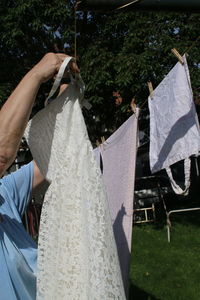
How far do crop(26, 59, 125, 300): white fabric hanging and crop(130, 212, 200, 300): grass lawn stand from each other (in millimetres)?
3403

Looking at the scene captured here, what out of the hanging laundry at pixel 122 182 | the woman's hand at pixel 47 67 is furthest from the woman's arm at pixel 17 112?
the hanging laundry at pixel 122 182

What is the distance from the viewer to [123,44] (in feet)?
25.1

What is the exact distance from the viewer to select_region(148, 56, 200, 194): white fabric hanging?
255 centimetres

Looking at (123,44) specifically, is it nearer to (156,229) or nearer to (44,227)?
(156,229)

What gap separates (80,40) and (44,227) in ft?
23.1

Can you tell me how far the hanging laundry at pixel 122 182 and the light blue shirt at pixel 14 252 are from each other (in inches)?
37.8

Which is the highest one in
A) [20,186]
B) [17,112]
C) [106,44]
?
[106,44]

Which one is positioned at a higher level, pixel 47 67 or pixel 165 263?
pixel 47 67

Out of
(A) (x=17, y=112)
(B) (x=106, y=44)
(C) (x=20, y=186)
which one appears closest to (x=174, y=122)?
(C) (x=20, y=186)

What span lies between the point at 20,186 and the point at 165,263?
4650 mm

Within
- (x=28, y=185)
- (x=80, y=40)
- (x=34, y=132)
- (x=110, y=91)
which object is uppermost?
(x=80, y=40)

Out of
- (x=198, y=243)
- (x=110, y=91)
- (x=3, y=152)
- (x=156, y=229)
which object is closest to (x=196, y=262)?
(x=198, y=243)

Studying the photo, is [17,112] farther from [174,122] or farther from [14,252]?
[174,122]

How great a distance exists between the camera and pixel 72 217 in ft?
4.71
